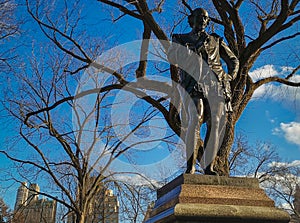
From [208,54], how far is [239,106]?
6.02 metres

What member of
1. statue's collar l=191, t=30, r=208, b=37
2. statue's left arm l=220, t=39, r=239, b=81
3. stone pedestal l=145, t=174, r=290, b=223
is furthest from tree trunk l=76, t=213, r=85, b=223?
statue's collar l=191, t=30, r=208, b=37

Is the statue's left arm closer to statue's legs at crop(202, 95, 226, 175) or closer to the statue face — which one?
the statue face

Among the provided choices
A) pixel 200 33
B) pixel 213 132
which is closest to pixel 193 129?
pixel 213 132

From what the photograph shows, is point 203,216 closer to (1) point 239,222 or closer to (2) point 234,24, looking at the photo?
(1) point 239,222

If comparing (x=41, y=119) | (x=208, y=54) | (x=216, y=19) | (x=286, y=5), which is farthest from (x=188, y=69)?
(x=41, y=119)

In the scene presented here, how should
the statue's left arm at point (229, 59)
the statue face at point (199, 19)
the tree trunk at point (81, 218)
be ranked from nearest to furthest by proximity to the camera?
the statue face at point (199, 19) → the statue's left arm at point (229, 59) → the tree trunk at point (81, 218)

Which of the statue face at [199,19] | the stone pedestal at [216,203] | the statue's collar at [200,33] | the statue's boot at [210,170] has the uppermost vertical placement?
the statue face at [199,19]

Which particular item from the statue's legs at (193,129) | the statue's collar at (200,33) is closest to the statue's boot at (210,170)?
the statue's legs at (193,129)

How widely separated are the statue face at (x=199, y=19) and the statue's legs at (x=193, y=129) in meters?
1.23

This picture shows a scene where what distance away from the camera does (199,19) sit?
208 inches

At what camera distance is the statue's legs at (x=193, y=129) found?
4676mm

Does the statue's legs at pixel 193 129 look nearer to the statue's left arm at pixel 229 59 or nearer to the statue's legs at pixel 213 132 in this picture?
the statue's legs at pixel 213 132

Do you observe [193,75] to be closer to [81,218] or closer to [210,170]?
[210,170]

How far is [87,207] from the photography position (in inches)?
642
